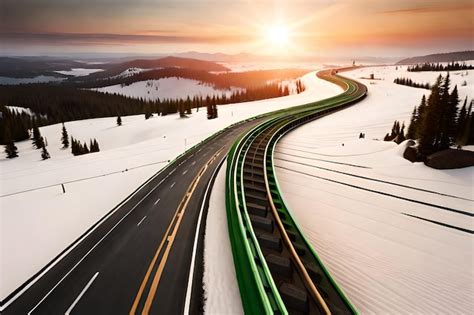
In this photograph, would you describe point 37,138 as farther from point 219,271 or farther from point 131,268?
point 219,271

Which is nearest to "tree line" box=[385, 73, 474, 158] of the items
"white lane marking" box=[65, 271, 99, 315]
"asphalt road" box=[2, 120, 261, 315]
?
"asphalt road" box=[2, 120, 261, 315]

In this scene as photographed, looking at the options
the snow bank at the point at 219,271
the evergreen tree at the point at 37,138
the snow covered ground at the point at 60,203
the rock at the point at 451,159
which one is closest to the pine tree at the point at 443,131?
the rock at the point at 451,159

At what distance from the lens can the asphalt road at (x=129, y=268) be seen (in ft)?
33.2

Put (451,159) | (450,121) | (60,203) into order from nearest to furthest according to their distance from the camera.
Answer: (451,159) < (450,121) < (60,203)

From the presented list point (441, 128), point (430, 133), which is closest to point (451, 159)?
point (430, 133)

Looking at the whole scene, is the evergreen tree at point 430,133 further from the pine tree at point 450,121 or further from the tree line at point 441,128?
the pine tree at point 450,121

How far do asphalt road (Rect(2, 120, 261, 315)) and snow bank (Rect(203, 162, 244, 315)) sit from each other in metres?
0.52

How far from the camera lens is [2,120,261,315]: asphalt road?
10.1 m

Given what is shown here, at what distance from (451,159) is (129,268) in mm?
24373

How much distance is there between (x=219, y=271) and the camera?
443 inches

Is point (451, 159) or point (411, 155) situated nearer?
point (451, 159)

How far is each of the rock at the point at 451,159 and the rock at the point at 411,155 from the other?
1451 millimetres

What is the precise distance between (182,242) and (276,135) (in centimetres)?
2207

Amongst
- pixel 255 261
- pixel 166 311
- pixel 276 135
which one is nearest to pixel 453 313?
pixel 255 261
